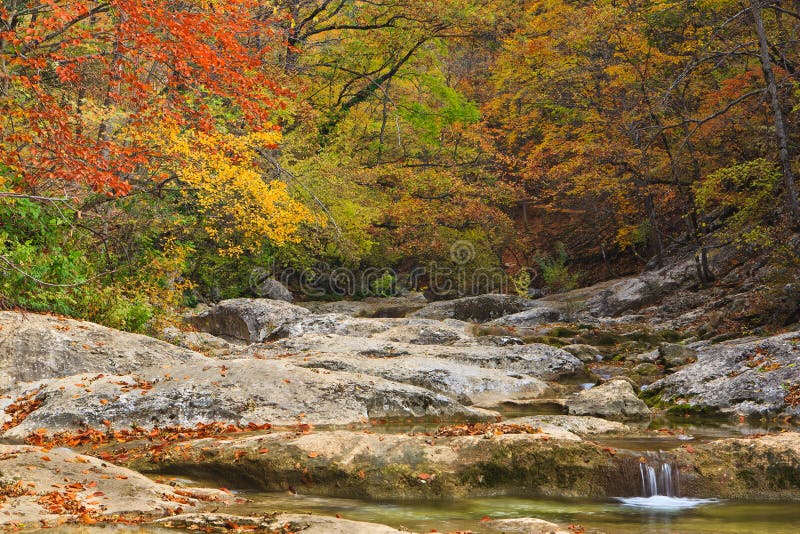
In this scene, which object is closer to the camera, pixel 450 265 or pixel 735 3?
pixel 735 3

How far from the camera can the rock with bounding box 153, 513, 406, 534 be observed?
4.61 meters

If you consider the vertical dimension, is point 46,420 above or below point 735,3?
below

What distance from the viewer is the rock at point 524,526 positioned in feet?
16.3

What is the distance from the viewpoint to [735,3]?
21219 millimetres

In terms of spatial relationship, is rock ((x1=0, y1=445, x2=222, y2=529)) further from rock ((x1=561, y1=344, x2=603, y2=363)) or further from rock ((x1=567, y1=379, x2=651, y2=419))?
rock ((x1=561, y1=344, x2=603, y2=363))

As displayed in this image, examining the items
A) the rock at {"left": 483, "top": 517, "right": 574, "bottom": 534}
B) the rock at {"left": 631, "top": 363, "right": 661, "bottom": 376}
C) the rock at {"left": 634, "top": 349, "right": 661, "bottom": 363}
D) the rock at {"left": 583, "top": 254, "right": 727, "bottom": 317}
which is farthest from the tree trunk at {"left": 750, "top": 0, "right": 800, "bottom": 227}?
the rock at {"left": 483, "top": 517, "right": 574, "bottom": 534}

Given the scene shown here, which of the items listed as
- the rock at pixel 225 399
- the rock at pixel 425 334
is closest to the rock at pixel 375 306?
the rock at pixel 425 334

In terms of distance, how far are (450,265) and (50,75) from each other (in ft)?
57.6

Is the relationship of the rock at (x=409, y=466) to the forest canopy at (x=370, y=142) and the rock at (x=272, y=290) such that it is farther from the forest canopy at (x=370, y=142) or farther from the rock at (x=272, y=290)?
the rock at (x=272, y=290)

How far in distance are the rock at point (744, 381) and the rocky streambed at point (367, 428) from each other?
4cm

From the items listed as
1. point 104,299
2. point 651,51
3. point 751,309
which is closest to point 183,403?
point 104,299

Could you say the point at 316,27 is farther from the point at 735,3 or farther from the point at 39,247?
the point at 39,247

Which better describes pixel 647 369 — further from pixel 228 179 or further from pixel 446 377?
pixel 228 179

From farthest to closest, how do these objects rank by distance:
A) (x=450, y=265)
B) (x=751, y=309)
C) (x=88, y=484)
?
(x=450, y=265)
(x=751, y=309)
(x=88, y=484)
